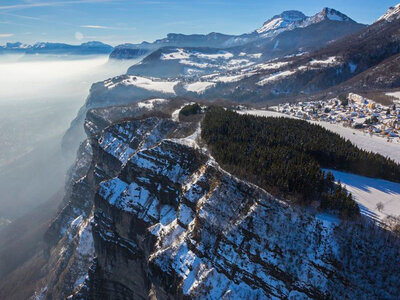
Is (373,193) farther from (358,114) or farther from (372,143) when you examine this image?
(358,114)

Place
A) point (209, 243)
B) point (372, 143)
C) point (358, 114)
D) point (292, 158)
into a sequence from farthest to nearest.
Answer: point (358, 114)
point (372, 143)
point (292, 158)
point (209, 243)

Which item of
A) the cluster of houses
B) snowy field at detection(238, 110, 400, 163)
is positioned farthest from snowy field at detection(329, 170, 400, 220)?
the cluster of houses

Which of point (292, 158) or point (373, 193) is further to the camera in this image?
point (292, 158)

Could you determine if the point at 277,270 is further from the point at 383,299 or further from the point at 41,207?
the point at 41,207

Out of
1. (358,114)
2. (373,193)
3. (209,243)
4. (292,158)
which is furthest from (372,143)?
(209,243)

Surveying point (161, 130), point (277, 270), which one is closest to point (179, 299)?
point (277, 270)
